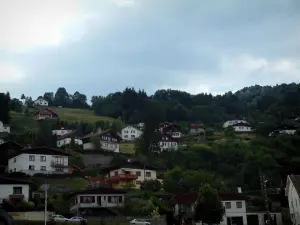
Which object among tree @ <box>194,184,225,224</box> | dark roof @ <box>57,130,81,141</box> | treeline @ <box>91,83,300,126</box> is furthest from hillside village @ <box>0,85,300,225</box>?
treeline @ <box>91,83,300,126</box>

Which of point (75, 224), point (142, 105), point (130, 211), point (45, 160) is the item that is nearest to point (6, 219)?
point (75, 224)

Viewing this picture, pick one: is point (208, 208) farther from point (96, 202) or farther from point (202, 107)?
point (202, 107)

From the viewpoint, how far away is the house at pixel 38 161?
242ft

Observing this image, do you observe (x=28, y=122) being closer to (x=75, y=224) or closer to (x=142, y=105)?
(x=142, y=105)

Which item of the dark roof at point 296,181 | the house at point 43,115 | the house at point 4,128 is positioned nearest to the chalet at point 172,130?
the house at point 43,115

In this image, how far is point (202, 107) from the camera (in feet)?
547

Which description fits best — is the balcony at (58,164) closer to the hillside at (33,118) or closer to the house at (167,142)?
the house at (167,142)

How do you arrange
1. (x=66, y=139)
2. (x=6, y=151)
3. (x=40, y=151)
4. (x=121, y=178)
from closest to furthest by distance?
1. (x=121, y=178)
2. (x=40, y=151)
3. (x=6, y=151)
4. (x=66, y=139)

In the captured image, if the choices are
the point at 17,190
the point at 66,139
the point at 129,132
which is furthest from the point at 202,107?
the point at 17,190

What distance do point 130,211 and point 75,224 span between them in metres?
15.5

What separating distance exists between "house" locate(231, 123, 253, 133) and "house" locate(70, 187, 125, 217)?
3576 inches

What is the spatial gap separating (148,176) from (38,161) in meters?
19.6

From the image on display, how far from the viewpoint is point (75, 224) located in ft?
133

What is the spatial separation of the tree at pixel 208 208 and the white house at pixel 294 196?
12.6 metres
